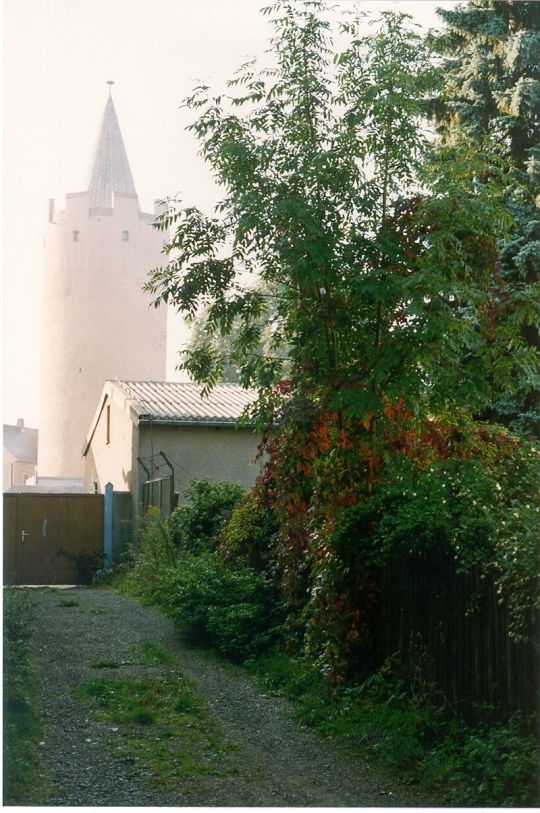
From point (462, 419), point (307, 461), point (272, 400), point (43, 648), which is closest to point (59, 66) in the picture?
point (272, 400)

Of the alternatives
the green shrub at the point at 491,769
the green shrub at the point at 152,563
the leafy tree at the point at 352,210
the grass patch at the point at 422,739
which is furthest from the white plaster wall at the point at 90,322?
the green shrub at the point at 491,769

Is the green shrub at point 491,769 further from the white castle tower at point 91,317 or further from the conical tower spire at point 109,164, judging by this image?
the white castle tower at point 91,317

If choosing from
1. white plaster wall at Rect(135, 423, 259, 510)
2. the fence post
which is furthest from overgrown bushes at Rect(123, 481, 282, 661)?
white plaster wall at Rect(135, 423, 259, 510)

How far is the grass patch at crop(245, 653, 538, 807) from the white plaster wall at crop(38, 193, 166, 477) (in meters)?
10.8

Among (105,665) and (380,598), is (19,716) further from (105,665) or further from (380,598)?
(380,598)

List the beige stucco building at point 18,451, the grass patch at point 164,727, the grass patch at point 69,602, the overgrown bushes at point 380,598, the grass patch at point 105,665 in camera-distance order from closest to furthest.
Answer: the overgrown bushes at point 380,598 → the grass patch at point 164,727 → the grass patch at point 105,665 → the beige stucco building at point 18,451 → the grass patch at point 69,602

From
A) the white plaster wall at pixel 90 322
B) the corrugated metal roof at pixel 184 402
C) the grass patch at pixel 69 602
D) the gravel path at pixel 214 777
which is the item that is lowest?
the gravel path at pixel 214 777

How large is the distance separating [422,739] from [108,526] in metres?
9.26

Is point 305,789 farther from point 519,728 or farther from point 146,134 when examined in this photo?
point 146,134

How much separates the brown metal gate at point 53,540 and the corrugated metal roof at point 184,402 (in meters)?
1.99

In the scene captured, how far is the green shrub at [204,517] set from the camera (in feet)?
34.1

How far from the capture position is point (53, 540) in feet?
41.4

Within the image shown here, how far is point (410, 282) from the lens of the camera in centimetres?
543

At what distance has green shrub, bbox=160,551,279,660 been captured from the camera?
7.10m
